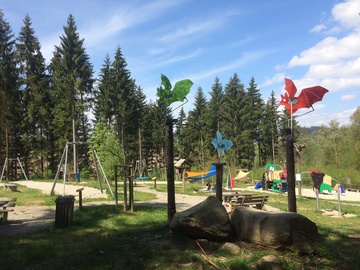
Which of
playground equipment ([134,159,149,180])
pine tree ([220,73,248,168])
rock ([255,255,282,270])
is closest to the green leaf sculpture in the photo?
rock ([255,255,282,270])

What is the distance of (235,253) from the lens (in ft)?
14.9

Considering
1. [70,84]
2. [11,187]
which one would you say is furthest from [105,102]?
[11,187]

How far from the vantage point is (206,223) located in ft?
16.8

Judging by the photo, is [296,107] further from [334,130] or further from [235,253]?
[334,130]

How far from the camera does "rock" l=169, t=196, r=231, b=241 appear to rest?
511 cm

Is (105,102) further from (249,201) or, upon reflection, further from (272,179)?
(249,201)

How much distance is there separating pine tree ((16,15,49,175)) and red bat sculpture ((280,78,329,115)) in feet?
94.7

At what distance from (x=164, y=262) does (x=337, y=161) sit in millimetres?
40832

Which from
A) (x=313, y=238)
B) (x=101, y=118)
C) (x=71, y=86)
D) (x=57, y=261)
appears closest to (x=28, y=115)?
(x=71, y=86)

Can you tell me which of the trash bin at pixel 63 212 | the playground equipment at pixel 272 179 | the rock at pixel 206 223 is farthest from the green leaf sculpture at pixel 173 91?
the playground equipment at pixel 272 179

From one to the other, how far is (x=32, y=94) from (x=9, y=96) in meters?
2.36

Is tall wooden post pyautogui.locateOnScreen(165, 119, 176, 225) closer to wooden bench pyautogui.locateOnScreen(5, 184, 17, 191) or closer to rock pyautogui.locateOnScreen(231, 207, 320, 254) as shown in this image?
rock pyautogui.locateOnScreen(231, 207, 320, 254)

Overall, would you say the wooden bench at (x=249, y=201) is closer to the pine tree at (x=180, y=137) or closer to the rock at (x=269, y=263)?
the rock at (x=269, y=263)

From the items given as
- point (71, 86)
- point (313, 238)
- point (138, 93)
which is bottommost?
point (313, 238)
